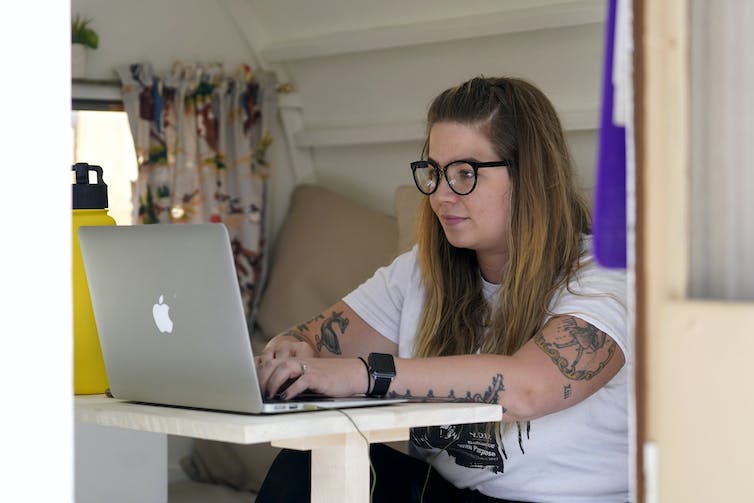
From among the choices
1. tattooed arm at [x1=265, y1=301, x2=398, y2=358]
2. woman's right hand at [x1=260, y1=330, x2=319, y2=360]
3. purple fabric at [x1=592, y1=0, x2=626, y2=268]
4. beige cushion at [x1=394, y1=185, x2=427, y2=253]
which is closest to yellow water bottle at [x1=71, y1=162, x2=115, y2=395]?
woman's right hand at [x1=260, y1=330, x2=319, y2=360]

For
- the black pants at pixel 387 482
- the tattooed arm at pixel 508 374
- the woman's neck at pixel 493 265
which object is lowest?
the black pants at pixel 387 482

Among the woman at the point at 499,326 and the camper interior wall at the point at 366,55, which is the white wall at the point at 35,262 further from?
the camper interior wall at the point at 366,55

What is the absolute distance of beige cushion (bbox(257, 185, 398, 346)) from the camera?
3395mm

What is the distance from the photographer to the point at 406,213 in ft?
10.5

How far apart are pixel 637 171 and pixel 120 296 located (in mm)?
892

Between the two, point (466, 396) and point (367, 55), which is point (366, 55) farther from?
point (466, 396)

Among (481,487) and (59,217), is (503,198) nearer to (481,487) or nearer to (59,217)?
(481,487)

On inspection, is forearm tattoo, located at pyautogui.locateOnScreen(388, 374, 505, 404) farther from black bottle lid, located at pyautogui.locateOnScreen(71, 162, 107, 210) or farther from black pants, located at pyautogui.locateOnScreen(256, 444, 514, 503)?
black bottle lid, located at pyautogui.locateOnScreen(71, 162, 107, 210)

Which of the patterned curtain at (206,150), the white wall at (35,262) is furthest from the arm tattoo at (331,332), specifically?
the patterned curtain at (206,150)

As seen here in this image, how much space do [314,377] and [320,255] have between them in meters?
1.81

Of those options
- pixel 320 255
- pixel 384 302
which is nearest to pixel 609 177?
pixel 384 302

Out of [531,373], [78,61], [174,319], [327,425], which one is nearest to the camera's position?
[327,425]

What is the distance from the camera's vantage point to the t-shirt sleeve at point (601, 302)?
187 centimetres

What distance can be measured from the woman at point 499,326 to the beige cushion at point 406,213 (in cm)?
84
